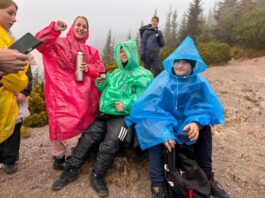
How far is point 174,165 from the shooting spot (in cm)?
255

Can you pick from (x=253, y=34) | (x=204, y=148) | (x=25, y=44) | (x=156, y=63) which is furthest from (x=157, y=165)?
(x=253, y=34)

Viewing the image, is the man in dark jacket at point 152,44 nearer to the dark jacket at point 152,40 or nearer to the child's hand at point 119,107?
the dark jacket at point 152,40

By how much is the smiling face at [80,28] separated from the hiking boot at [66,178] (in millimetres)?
1731

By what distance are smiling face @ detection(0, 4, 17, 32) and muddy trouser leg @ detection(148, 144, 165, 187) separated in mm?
2021

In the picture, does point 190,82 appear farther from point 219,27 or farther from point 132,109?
point 219,27

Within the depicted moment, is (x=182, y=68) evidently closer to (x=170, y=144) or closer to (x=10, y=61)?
(x=170, y=144)

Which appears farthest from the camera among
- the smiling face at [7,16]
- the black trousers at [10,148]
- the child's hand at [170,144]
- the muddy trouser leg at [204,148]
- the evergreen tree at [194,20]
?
the evergreen tree at [194,20]

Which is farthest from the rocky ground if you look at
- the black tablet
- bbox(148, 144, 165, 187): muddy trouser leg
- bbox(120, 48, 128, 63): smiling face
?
the black tablet

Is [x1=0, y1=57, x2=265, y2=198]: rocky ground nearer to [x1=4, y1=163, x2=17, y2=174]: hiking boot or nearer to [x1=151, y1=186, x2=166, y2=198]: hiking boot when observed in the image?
[x1=4, y1=163, x2=17, y2=174]: hiking boot

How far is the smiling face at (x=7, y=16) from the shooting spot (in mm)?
2682

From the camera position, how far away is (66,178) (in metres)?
3.19

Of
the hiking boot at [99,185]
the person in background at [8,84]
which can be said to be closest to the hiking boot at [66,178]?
the hiking boot at [99,185]

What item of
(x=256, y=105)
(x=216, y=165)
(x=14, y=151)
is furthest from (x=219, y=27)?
(x=14, y=151)

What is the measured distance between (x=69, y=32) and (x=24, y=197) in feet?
7.15
